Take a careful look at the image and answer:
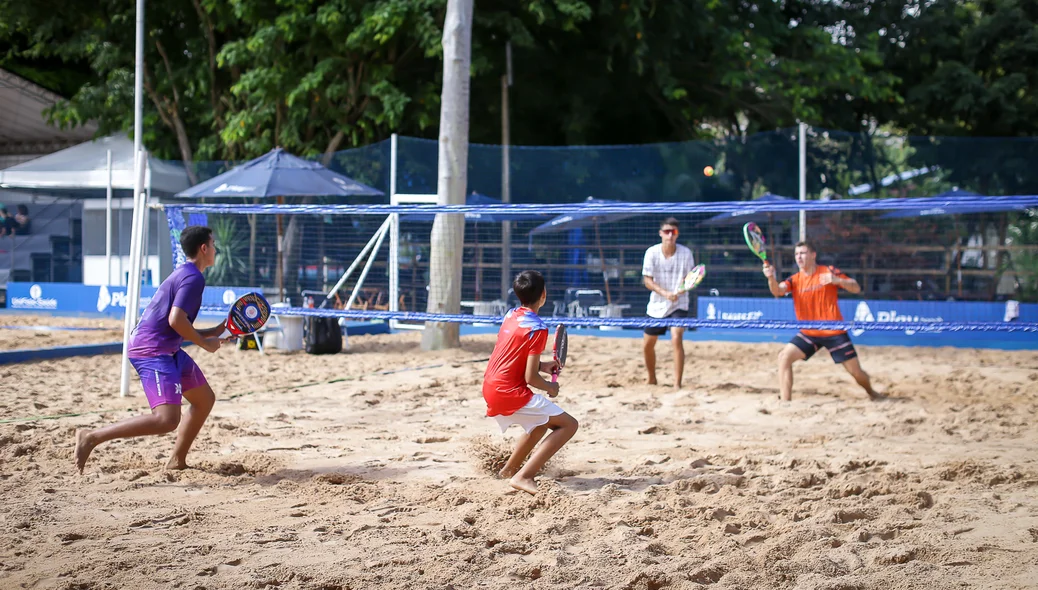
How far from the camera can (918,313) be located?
11820 mm

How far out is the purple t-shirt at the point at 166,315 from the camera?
5.18 metres

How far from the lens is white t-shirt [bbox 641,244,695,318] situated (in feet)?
28.8

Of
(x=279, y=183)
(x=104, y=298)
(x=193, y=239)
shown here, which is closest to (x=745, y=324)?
(x=193, y=239)

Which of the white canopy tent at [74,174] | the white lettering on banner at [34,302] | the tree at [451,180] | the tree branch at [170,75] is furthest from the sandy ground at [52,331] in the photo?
the tree branch at [170,75]

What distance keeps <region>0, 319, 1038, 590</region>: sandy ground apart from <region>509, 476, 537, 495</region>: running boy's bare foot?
0.09m

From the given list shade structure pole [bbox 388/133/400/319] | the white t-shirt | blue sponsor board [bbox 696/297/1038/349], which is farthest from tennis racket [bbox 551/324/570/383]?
shade structure pole [bbox 388/133/400/319]

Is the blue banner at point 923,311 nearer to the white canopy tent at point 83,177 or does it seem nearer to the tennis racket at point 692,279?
the tennis racket at point 692,279

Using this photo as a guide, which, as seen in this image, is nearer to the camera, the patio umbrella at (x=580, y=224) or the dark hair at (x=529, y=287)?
the dark hair at (x=529, y=287)

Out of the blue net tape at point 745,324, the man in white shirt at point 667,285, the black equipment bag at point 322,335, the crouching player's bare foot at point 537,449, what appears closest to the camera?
the crouching player's bare foot at point 537,449

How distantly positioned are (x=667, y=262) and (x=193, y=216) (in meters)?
5.50

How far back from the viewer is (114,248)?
51.9 ft

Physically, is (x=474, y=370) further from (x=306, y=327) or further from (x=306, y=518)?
(x=306, y=518)

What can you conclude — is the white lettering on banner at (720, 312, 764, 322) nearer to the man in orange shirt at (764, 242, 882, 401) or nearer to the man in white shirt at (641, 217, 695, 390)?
the man in white shirt at (641, 217, 695, 390)

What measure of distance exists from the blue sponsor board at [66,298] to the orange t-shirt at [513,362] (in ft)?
37.8
